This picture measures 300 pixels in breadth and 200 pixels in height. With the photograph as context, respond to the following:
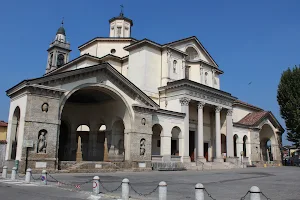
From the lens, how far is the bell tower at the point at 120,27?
148ft

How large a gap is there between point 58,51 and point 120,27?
59.1 feet

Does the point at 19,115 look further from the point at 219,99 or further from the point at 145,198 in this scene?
the point at 219,99

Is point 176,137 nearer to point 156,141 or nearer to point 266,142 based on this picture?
point 156,141

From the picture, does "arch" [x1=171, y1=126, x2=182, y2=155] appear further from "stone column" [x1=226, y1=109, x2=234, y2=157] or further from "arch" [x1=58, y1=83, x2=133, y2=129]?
"stone column" [x1=226, y1=109, x2=234, y2=157]

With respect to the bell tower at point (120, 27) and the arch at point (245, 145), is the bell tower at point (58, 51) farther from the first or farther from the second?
the arch at point (245, 145)

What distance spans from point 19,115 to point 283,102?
34735 millimetres

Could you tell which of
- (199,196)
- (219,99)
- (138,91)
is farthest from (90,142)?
(199,196)

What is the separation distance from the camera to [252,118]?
47875 mm

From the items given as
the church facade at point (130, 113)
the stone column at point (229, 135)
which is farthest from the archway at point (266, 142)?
the stone column at point (229, 135)

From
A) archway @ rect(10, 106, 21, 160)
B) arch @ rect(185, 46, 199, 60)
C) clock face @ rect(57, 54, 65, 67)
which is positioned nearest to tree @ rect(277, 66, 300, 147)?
arch @ rect(185, 46, 199, 60)

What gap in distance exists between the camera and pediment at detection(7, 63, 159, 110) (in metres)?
23.2

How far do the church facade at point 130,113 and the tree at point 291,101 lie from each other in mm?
4526

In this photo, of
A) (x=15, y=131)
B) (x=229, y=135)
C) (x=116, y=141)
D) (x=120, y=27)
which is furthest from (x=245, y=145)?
(x=15, y=131)

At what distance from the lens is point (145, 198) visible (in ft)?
36.2
